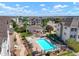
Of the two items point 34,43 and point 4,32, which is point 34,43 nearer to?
point 34,43

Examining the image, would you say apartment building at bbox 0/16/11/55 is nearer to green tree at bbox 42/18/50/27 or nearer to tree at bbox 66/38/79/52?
green tree at bbox 42/18/50/27

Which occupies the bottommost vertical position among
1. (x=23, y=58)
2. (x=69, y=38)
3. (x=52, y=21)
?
(x=23, y=58)

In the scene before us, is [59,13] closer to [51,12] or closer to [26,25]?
[51,12]

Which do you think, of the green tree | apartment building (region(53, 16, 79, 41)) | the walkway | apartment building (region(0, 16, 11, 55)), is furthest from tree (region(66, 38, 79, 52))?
apartment building (region(0, 16, 11, 55))

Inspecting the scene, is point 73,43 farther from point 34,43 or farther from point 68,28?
point 34,43

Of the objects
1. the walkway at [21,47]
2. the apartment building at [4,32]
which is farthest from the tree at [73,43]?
the apartment building at [4,32]

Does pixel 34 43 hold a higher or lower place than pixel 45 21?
lower

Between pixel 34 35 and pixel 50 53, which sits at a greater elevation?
pixel 34 35

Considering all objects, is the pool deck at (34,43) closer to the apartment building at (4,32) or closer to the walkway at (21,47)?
the walkway at (21,47)

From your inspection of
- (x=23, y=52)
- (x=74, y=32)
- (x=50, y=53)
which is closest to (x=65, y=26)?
(x=74, y=32)

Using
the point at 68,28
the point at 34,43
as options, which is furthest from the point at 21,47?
the point at 68,28
